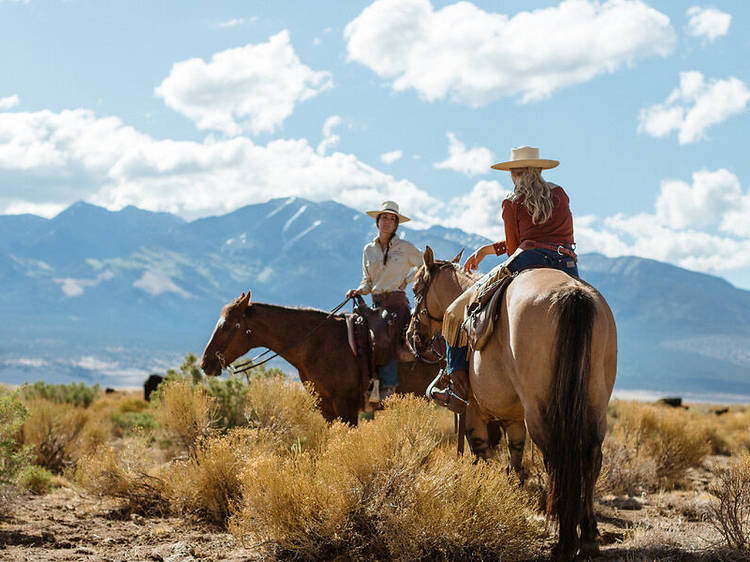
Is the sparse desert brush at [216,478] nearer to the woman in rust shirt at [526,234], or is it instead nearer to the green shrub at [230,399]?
the woman in rust shirt at [526,234]

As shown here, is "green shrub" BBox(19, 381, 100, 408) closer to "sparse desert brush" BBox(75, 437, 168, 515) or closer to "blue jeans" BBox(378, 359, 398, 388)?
"sparse desert brush" BBox(75, 437, 168, 515)

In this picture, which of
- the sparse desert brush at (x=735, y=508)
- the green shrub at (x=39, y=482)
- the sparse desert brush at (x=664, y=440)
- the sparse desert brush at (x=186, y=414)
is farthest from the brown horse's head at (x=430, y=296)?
the green shrub at (x=39, y=482)

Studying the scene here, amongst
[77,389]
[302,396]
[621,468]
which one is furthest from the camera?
[77,389]

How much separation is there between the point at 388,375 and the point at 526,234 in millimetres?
3479

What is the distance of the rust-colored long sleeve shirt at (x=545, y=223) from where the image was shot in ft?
19.0

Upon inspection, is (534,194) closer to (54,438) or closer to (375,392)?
(375,392)

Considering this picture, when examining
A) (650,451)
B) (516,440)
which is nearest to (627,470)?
(650,451)

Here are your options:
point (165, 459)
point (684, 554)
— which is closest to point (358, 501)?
point (684, 554)

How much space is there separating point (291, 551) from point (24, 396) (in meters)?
11.9

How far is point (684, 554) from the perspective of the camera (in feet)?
16.9

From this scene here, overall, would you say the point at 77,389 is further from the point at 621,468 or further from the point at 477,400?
the point at 477,400

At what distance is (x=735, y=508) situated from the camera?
5430 millimetres

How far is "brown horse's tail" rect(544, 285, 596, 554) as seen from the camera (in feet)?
15.2

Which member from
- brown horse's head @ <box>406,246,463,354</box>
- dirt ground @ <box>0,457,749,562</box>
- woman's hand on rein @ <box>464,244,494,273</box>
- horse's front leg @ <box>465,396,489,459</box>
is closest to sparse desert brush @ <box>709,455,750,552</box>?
dirt ground @ <box>0,457,749,562</box>
